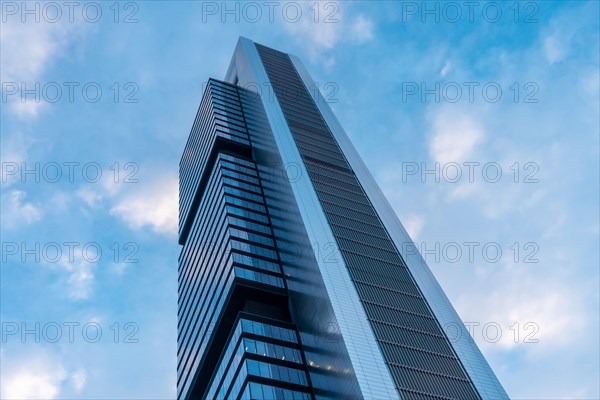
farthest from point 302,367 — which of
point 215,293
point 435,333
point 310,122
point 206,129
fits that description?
point 206,129

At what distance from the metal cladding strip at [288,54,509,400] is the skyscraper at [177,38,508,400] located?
25cm

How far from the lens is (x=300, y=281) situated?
81.4 meters

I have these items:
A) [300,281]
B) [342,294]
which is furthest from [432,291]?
[342,294]

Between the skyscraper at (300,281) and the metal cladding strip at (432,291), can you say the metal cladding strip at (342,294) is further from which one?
the metal cladding strip at (432,291)

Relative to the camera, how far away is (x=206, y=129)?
140 metres

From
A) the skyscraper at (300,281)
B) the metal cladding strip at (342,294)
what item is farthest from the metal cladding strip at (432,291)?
the metal cladding strip at (342,294)

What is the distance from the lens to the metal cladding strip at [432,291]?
67.4 m

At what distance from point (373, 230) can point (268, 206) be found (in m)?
24.1

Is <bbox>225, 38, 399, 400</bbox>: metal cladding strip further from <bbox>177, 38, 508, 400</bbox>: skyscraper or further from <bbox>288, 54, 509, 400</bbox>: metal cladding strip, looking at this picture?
<bbox>288, 54, 509, 400</bbox>: metal cladding strip

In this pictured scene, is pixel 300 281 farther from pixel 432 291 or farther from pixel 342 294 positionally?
pixel 432 291

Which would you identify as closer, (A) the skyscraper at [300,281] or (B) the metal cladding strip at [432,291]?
(A) the skyscraper at [300,281]

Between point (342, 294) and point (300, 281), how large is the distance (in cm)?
1225

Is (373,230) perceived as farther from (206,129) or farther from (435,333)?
(206,129)

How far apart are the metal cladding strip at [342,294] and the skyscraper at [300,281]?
17cm
